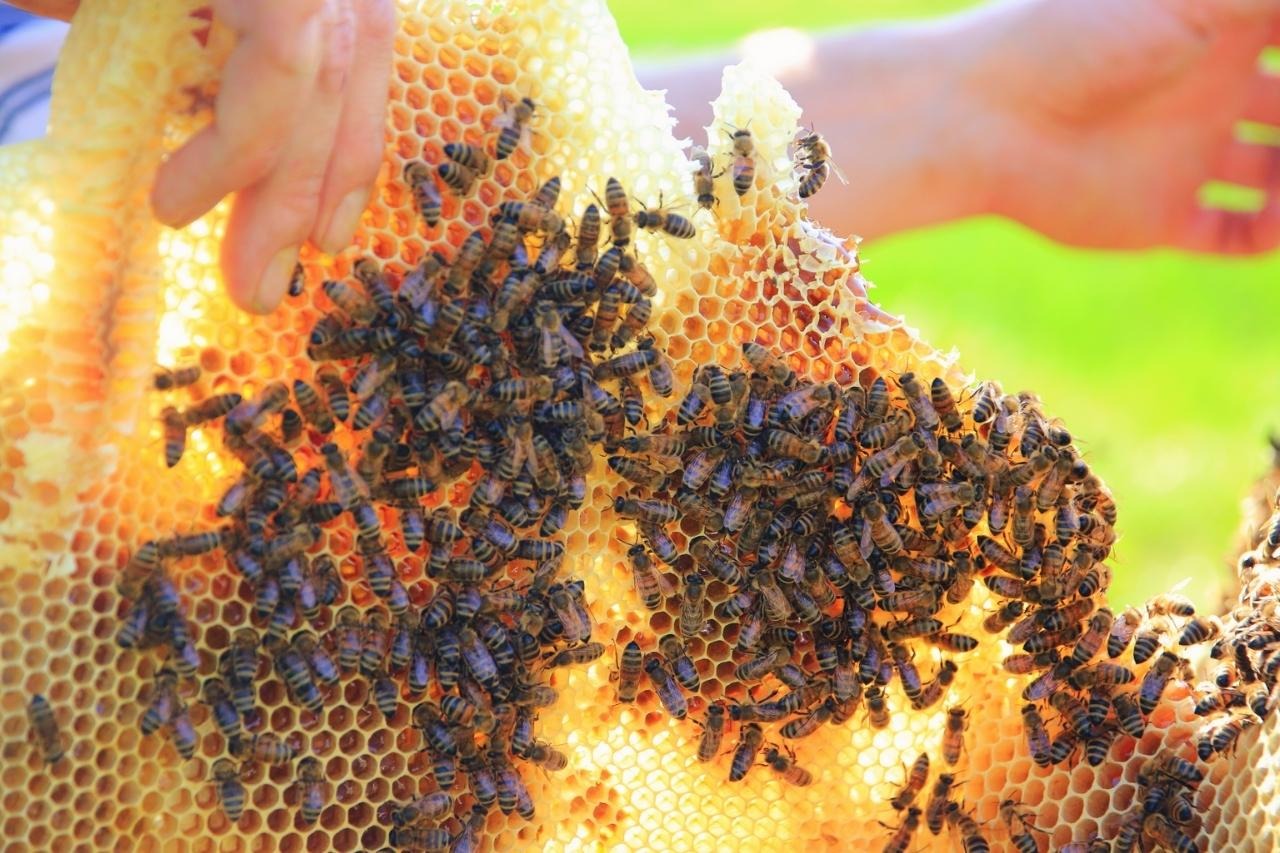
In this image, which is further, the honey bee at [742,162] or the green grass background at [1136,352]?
the green grass background at [1136,352]

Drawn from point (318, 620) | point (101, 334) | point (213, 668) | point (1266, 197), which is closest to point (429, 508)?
point (318, 620)

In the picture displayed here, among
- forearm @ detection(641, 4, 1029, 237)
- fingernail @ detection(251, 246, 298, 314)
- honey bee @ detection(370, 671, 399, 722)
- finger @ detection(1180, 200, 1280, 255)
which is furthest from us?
finger @ detection(1180, 200, 1280, 255)

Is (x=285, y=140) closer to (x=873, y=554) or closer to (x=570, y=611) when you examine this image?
(x=570, y=611)

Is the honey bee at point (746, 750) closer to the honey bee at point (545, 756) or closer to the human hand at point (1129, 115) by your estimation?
the honey bee at point (545, 756)

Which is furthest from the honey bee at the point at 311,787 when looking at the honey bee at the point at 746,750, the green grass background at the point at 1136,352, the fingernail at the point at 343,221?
the green grass background at the point at 1136,352

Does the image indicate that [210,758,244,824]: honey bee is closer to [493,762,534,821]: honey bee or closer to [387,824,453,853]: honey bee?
[387,824,453,853]: honey bee

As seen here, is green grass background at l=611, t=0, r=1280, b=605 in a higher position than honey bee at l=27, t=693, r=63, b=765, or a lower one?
lower

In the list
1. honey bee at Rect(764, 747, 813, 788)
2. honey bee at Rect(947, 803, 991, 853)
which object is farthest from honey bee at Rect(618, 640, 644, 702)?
honey bee at Rect(947, 803, 991, 853)

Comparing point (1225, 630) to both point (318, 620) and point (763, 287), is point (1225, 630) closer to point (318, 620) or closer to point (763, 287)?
point (763, 287)
